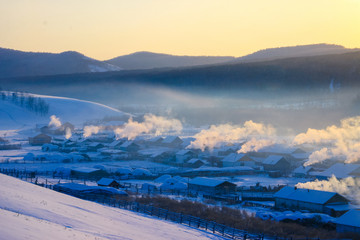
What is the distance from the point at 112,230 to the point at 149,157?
36.1 meters

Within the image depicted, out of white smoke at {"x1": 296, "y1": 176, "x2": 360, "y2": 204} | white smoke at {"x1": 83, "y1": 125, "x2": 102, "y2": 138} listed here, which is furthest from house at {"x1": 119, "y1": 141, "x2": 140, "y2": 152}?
white smoke at {"x1": 296, "y1": 176, "x2": 360, "y2": 204}

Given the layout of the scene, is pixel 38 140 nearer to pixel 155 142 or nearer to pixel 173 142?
pixel 155 142

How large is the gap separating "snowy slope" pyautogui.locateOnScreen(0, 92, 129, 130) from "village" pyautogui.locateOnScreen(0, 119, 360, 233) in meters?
22.9

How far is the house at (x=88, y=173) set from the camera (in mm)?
36531

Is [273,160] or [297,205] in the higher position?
[297,205]

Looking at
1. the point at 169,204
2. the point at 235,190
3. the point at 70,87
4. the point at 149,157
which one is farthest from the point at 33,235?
the point at 70,87

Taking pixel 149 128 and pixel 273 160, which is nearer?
pixel 273 160

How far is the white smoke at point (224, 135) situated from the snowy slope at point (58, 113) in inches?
1264

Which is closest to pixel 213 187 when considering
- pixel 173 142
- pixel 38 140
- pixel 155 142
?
pixel 173 142

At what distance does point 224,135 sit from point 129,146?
44.2 feet

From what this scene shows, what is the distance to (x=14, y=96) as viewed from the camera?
102 metres

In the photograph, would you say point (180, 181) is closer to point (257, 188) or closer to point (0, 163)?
point (257, 188)

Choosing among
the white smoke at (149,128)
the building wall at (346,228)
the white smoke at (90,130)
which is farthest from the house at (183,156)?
the building wall at (346,228)

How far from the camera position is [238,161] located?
44.9 meters
